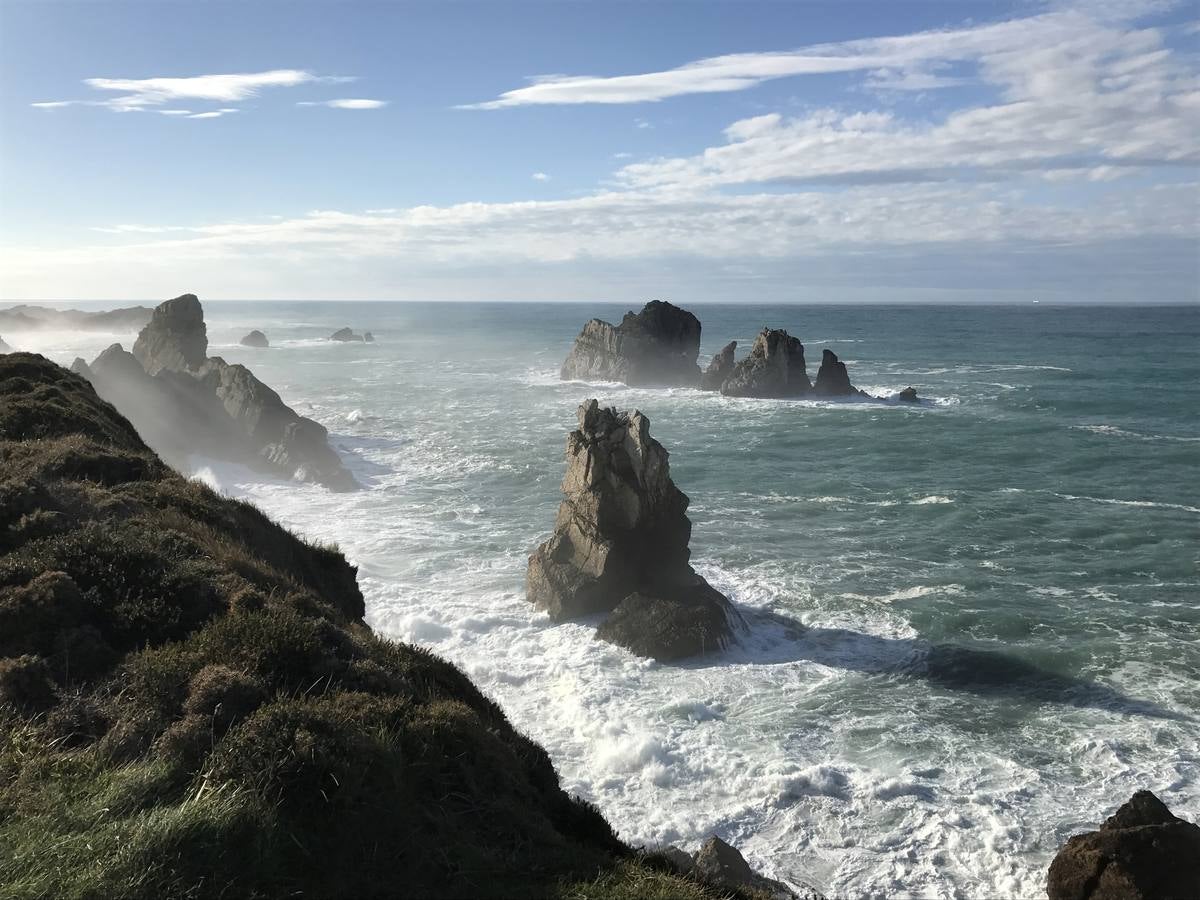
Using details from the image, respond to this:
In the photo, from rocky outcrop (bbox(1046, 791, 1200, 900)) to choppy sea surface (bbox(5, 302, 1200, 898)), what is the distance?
84cm

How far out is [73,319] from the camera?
141375mm

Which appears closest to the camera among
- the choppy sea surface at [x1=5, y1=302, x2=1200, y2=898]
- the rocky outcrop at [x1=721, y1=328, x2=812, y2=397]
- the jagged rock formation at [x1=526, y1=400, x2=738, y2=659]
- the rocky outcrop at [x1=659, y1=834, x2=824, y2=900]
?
the rocky outcrop at [x1=659, y1=834, x2=824, y2=900]

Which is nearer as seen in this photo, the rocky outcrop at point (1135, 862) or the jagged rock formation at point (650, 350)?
the rocky outcrop at point (1135, 862)

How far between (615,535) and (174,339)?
144ft

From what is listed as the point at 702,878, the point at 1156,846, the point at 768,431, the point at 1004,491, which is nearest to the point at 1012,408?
the point at 768,431

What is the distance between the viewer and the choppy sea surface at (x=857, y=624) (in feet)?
52.6

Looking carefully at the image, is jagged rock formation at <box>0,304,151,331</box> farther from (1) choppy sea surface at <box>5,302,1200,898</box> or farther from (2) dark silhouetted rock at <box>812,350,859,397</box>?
(2) dark silhouetted rock at <box>812,350,859,397</box>

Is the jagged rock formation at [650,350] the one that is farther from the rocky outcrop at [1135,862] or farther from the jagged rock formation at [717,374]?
the rocky outcrop at [1135,862]

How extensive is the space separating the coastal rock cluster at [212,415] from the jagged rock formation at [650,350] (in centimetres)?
3983

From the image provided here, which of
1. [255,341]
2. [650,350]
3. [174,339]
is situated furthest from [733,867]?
[255,341]

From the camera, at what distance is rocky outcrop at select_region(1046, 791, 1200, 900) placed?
1257 cm

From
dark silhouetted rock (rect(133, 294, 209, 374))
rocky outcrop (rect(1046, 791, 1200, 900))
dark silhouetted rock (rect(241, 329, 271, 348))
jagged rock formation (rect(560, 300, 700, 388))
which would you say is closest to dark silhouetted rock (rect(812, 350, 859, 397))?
jagged rock formation (rect(560, 300, 700, 388))

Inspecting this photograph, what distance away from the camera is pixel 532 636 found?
24547 millimetres

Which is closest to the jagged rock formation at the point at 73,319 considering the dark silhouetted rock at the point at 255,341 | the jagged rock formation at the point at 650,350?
the dark silhouetted rock at the point at 255,341
